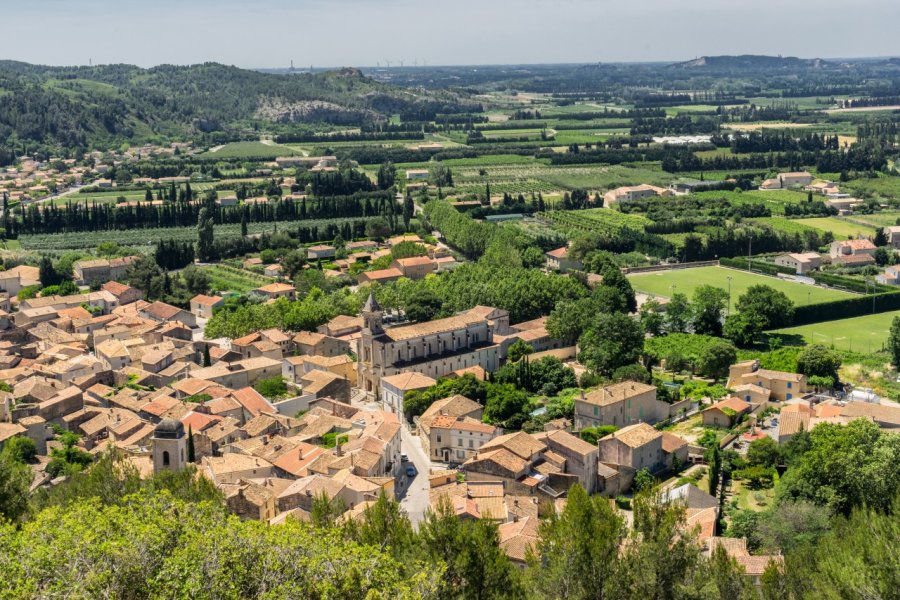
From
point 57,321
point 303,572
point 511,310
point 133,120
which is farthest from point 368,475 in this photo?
point 133,120

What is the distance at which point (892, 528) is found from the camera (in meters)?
21.7

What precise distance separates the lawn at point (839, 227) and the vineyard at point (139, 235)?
3714 cm

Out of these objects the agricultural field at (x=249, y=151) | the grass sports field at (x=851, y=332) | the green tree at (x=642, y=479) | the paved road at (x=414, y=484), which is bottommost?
the paved road at (x=414, y=484)

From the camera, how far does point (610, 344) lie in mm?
43594

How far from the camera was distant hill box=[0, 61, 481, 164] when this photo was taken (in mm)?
138750

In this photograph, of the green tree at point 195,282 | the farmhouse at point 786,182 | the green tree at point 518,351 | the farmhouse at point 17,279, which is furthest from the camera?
the farmhouse at point 786,182

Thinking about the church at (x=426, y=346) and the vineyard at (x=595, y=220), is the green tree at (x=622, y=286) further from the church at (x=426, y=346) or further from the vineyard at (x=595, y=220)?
the vineyard at (x=595, y=220)

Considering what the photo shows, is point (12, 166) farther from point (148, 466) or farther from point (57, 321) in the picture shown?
point (148, 466)

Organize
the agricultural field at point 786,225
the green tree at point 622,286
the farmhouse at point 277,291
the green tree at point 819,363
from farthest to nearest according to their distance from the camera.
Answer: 1. the agricultural field at point 786,225
2. the farmhouse at point 277,291
3. the green tree at point 622,286
4. the green tree at point 819,363

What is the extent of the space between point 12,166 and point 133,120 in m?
34.0

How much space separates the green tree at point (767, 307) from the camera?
50.5m

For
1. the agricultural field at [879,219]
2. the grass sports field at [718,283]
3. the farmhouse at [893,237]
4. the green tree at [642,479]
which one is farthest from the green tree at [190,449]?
the agricultural field at [879,219]

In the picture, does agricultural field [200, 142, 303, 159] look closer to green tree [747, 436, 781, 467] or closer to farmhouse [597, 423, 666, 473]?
farmhouse [597, 423, 666, 473]

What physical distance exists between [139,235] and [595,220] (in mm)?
36249
